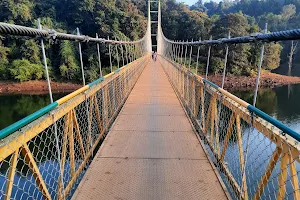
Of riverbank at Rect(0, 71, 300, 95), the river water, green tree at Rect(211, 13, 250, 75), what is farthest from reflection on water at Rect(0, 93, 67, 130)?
green tree at Rect(211, 13, 250, 75)

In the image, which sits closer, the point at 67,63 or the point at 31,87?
the point at 31,87

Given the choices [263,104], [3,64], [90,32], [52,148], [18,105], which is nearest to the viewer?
[52,148]

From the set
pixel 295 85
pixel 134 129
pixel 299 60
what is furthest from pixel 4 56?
pixel 299 60

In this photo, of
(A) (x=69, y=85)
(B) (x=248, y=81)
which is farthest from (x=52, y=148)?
(B) (x=248, y=81)

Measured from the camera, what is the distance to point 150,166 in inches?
74.2

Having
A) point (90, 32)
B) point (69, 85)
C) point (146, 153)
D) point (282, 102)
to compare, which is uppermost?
point (90, 32)

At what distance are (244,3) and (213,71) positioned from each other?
30.0m

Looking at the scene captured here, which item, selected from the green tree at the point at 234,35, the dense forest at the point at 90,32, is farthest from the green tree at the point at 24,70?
the green tree at the point at 234,35

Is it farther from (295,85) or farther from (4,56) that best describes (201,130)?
(295,85)

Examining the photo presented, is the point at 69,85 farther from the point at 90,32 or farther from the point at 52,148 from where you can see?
the point at 52,148

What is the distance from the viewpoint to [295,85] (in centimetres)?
2217

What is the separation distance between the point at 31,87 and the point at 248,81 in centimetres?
1624

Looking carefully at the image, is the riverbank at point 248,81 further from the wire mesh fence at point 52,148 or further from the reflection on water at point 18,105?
the wire mesh fence at point 52,148

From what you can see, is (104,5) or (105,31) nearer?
(105,31)
